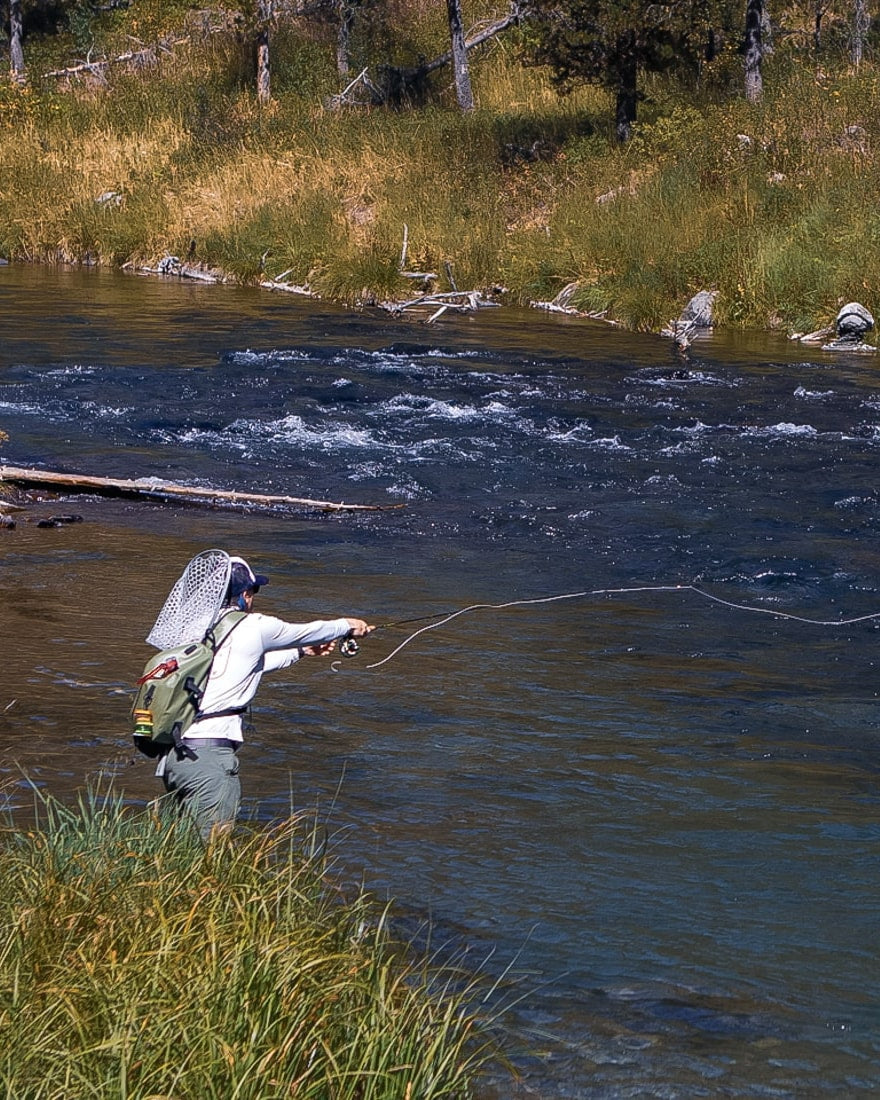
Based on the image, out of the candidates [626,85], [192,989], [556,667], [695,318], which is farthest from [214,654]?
[626,85]

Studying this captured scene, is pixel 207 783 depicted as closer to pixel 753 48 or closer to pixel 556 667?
pixel 556 667

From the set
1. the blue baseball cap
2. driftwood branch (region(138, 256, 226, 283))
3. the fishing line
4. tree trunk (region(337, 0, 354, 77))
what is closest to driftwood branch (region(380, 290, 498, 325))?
driftwood branch (region(138, 256, 226, 283))

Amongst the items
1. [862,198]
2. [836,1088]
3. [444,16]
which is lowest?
[836,1088]

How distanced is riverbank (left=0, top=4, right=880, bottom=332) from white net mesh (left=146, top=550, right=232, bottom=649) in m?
15.2

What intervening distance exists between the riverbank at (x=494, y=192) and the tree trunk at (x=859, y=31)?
1.37 feet

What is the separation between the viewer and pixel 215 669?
485cm

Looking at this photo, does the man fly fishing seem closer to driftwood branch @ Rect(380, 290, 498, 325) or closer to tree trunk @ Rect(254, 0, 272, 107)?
driftwood branch @ Rect(380, 290, 498, 325)

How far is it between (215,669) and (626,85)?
23330 millimetres

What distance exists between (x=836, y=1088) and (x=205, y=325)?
1646 cm

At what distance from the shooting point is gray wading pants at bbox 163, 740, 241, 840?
468cm

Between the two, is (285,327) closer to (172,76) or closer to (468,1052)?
(468,1052)

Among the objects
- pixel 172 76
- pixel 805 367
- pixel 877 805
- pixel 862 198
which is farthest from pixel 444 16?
pixel 877 805

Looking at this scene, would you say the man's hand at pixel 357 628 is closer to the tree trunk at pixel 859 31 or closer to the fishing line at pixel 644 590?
the fishing line at pixel 644 590

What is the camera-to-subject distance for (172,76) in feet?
117
